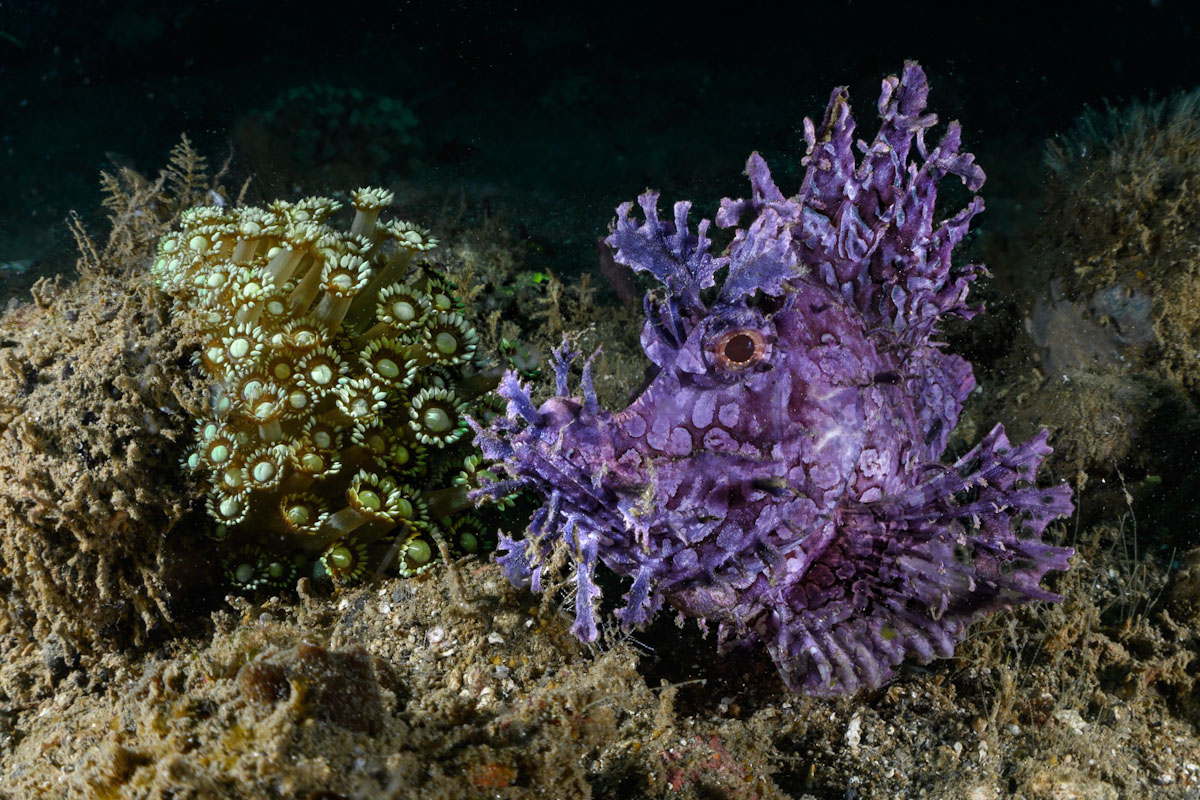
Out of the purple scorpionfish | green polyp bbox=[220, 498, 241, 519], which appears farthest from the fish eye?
green polyp bbox=[220, 498, 241, 519]

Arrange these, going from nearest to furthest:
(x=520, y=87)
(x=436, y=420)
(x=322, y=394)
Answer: (x=322, y=394) → (x=436, y=420) → (x=520, y=87)

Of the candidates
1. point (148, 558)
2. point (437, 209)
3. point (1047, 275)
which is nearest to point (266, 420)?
point (148, 558)

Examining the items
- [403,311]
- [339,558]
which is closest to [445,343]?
[403,311]

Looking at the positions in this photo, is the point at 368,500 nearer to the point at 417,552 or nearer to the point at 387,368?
the point at 417,552

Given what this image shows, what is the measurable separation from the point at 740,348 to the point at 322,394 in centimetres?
207

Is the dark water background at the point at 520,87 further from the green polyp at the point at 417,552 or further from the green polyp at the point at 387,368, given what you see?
the green polyp at the point at 417,552

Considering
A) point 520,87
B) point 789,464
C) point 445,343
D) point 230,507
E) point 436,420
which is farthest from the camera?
point 520,87

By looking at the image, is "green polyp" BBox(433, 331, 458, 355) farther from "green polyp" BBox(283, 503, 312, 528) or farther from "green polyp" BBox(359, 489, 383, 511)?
"green polyp" BBox(283, 503, 312, 528)

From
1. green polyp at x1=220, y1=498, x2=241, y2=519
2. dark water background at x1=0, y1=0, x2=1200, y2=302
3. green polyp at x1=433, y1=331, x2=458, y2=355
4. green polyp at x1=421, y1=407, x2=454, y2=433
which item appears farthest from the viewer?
dark water background at x1=0, y1=0, x2=1200, y2=302

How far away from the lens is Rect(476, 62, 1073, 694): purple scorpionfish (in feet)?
7.20

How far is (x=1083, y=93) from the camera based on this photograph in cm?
1606

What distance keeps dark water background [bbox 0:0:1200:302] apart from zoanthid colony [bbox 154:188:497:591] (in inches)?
191

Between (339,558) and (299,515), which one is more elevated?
(299,515)

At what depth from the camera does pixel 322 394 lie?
312 cm
